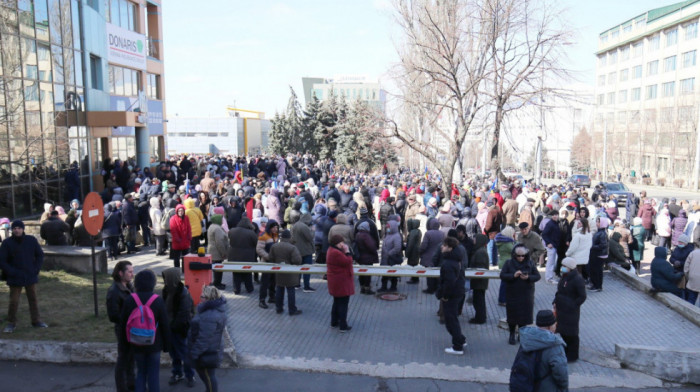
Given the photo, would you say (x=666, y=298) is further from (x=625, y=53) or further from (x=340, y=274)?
(x=625, y=53)

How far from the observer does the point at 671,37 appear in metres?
70.2

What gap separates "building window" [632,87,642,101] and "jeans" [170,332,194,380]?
83840 millimetres

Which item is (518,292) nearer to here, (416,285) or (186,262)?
(416,285)

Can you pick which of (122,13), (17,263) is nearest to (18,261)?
(17,263)

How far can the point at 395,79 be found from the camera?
2031 centimetres

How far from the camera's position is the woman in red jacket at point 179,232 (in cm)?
1159

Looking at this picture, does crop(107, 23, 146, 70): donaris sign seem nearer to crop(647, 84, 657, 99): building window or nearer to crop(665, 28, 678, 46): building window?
crop(665, 28, 678, 46): building window

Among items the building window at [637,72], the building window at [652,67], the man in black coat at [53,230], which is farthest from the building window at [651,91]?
the man in black coat at [53,230]

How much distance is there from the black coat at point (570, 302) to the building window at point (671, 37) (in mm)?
74528

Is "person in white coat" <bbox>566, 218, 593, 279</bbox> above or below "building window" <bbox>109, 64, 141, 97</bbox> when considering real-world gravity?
below

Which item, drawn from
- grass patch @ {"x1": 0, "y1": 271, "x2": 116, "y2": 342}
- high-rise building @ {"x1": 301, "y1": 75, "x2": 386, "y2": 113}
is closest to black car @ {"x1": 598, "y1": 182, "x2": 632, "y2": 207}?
grass patch @ {"x1": 0, "y1": 271, "x2": 116, "y2": 342}

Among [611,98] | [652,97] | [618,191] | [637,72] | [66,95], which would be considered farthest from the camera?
[611,98]

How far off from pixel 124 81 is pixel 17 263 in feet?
→ 76.6

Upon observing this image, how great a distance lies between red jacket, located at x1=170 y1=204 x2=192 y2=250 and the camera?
457 inches
